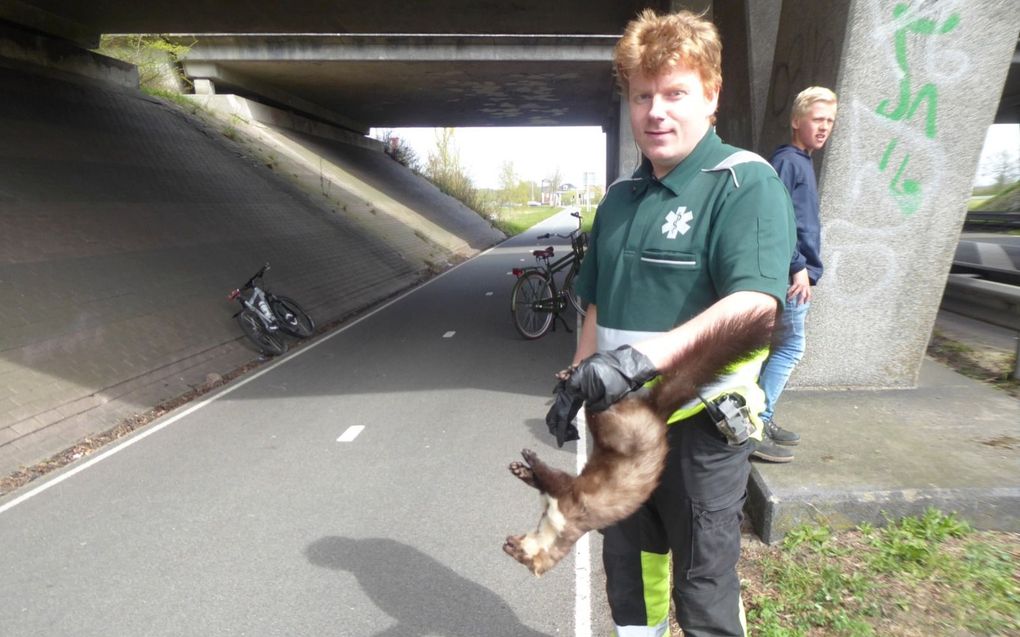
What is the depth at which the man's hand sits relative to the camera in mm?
3797

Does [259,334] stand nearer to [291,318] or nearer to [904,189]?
[291,318]

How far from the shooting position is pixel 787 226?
1755mm

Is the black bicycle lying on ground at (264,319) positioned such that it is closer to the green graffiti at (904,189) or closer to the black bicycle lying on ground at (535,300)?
the black bicycle lying on ground at (535,300)

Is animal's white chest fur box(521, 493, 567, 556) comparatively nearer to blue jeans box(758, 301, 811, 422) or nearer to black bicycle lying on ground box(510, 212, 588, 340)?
blue jeans box(758, 301, 811, 422)

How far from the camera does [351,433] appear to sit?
6.11m

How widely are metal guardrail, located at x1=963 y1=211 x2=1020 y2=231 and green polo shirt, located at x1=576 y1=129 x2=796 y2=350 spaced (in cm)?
3270

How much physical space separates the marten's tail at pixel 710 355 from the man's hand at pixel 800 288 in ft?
7.74

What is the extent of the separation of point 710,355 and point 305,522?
3.59 meters

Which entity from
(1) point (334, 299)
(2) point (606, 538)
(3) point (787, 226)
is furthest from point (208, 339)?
(3) point (787, 226)

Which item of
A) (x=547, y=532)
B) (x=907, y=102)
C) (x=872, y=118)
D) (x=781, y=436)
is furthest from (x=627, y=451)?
(x=907, y=102)

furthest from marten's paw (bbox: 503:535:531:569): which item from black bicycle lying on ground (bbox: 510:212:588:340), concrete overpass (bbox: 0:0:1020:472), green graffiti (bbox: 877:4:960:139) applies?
black bicycle lying on ground (bbox: 510:212:588:340)

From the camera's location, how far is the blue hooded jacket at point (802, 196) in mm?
3787

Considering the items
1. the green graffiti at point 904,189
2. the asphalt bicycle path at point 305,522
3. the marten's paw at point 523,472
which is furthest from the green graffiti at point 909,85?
the marten's paw at point 523,472

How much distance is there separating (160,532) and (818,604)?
159 inches
